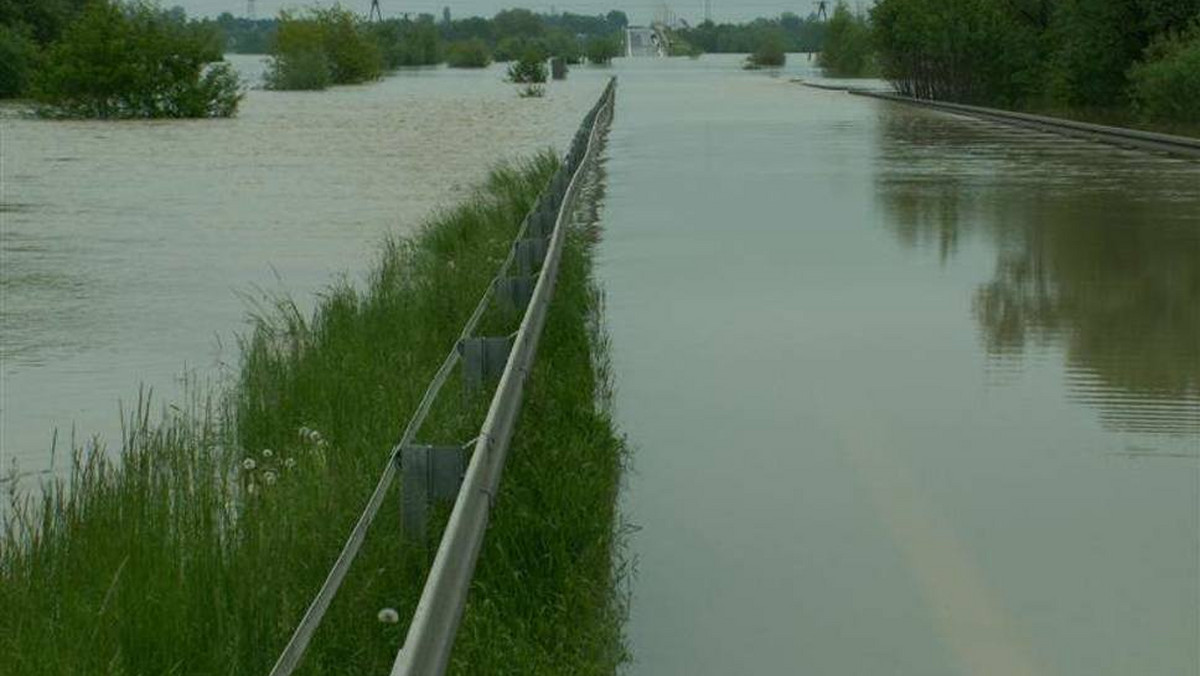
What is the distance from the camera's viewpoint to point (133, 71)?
2530 inches

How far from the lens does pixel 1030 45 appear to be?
61.0 m

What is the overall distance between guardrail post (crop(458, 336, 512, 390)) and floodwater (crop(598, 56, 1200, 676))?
31.9 inches

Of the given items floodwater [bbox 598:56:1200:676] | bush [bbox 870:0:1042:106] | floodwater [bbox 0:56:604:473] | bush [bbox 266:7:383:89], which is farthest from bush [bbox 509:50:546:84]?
floodwater [bbox 598:56:1200:676]

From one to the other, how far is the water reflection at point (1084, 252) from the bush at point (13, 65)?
52595 millimetres

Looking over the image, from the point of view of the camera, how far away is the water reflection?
43.5 ft

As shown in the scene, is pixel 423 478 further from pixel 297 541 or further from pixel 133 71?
pixel 133 71

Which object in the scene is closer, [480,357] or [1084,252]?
[480,357]

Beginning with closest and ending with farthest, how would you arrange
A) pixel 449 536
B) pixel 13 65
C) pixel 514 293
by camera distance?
pixel 449 536 → pixel 514 293 → pixel 13 65

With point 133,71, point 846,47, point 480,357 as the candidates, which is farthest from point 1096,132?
point 846,47

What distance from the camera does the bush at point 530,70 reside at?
109438mm

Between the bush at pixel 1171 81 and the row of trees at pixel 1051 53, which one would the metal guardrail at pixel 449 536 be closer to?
the bush at pixel 1171 81

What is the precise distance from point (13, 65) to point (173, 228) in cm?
5982

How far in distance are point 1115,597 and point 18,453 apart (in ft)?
21.3

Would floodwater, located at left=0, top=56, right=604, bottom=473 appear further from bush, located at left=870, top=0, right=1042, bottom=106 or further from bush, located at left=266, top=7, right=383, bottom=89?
bush, located at left=266, top=7, right=383, bottom=89
